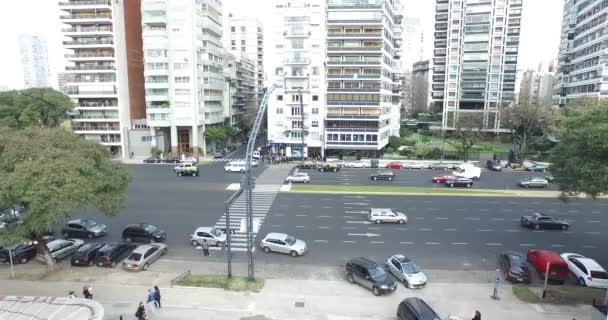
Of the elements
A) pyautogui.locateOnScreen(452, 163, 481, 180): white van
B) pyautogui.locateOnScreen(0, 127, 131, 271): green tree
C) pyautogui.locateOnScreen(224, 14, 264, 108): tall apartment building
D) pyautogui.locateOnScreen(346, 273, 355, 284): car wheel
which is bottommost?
pyautogui.locateOnScreen(346, 273, 355, 284): car wheel

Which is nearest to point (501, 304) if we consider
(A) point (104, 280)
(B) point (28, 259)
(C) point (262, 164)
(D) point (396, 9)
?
(A) point (104, 280)

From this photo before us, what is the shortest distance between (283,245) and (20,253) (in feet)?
56.5

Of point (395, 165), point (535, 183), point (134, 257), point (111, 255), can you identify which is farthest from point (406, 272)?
point (395, 165)

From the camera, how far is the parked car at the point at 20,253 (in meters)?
24.1

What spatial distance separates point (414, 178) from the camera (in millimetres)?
52844

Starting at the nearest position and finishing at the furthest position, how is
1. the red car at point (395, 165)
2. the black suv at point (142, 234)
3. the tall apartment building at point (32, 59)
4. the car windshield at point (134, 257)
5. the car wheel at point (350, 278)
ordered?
the car wheel at point (350, 278)
the car windshield at point (134, 257)
the black suv at point (142, 234)
the red car at point (395, 165)
the tall apartment building at point (32, 59)

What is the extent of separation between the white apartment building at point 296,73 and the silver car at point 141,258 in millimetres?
41777

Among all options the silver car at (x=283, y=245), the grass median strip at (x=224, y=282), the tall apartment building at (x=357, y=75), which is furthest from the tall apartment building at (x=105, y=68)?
the grass median strip at (x=224, y=282)

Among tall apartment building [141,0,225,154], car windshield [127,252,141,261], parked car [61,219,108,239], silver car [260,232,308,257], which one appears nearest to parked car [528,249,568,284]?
silver car [260,232,308,257]

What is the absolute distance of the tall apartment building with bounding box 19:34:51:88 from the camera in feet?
620

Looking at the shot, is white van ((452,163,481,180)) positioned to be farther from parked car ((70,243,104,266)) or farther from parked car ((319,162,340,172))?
parked car ((70,243,104,266))

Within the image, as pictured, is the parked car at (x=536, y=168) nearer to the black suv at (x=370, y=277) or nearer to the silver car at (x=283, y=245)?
the silver car at (x=283, y=245)

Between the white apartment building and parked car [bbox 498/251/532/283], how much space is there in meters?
43.8

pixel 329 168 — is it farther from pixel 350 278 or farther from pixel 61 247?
pixel 61 247
